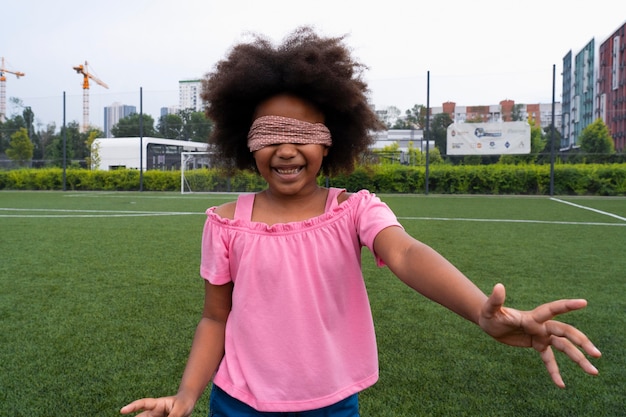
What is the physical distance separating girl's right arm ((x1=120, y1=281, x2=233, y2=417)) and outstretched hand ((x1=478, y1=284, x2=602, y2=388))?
79 cm

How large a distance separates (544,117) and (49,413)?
86.3ft

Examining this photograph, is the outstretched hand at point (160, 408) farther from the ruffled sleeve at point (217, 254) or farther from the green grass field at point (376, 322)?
the green grass field at point (376, 322)

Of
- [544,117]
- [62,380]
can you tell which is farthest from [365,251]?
[544,117]

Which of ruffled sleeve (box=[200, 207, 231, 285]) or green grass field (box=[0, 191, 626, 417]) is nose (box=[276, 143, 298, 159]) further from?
green grass field (box=[0, 191, 626, 417])

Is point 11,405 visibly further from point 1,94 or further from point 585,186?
point 1,94

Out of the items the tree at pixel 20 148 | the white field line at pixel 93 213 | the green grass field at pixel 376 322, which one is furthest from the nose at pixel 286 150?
the tree at pixel 20 148

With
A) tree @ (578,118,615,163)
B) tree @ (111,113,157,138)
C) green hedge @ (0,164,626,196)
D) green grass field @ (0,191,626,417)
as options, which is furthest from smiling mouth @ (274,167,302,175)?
tree @ (111,113,157,138)

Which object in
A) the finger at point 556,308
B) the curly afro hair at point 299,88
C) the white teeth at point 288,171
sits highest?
the curly afro hair at point 299,88

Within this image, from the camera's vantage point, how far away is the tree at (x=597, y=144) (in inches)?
841

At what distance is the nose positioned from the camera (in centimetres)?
163

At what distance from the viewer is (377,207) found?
5.19ft

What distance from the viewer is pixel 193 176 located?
2419cm

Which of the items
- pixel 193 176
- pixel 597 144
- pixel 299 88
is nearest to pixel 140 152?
pixel 193 176

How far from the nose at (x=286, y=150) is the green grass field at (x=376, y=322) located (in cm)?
159
